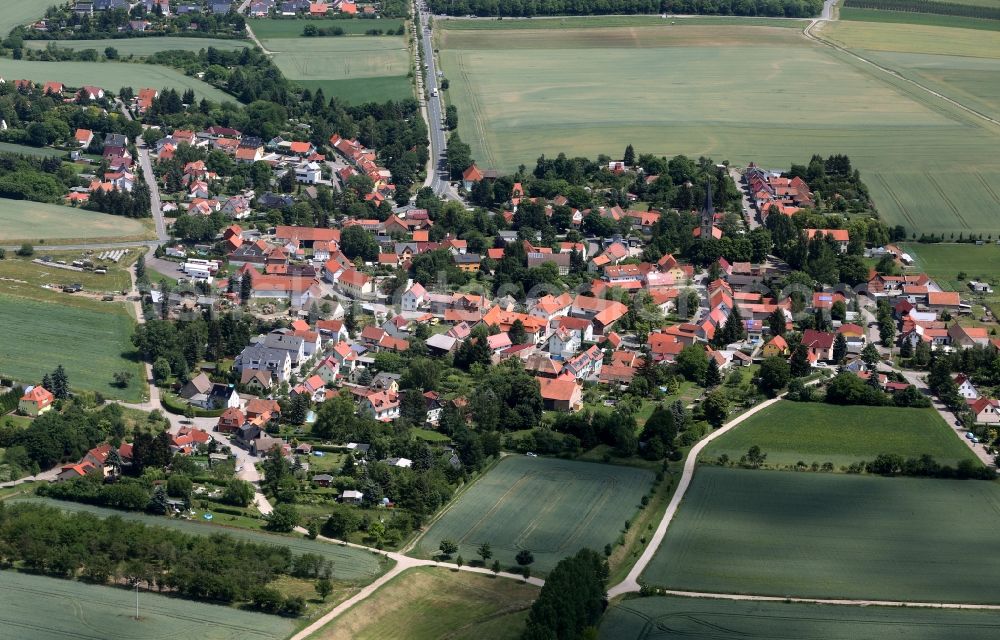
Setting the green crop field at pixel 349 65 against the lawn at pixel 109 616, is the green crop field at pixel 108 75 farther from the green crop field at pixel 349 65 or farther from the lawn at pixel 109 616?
the lawn at pixel 109 616

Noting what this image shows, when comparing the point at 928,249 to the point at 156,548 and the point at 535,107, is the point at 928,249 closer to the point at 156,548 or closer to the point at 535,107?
the point at 535,107

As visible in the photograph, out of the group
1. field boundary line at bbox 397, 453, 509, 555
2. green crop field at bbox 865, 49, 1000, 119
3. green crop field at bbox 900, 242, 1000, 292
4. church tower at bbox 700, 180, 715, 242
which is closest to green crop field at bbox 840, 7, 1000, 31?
green crop field at bbox 865, 49, 1000, 119

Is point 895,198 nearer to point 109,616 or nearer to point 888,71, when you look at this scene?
point 888,71

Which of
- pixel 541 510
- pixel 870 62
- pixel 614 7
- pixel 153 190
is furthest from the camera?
pixel 614 7

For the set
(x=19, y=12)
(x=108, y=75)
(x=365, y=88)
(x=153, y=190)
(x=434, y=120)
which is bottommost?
(x=153, y=190)

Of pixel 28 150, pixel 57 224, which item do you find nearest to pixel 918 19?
pixel 28 150

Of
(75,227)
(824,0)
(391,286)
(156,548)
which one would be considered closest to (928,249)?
(391,286)
